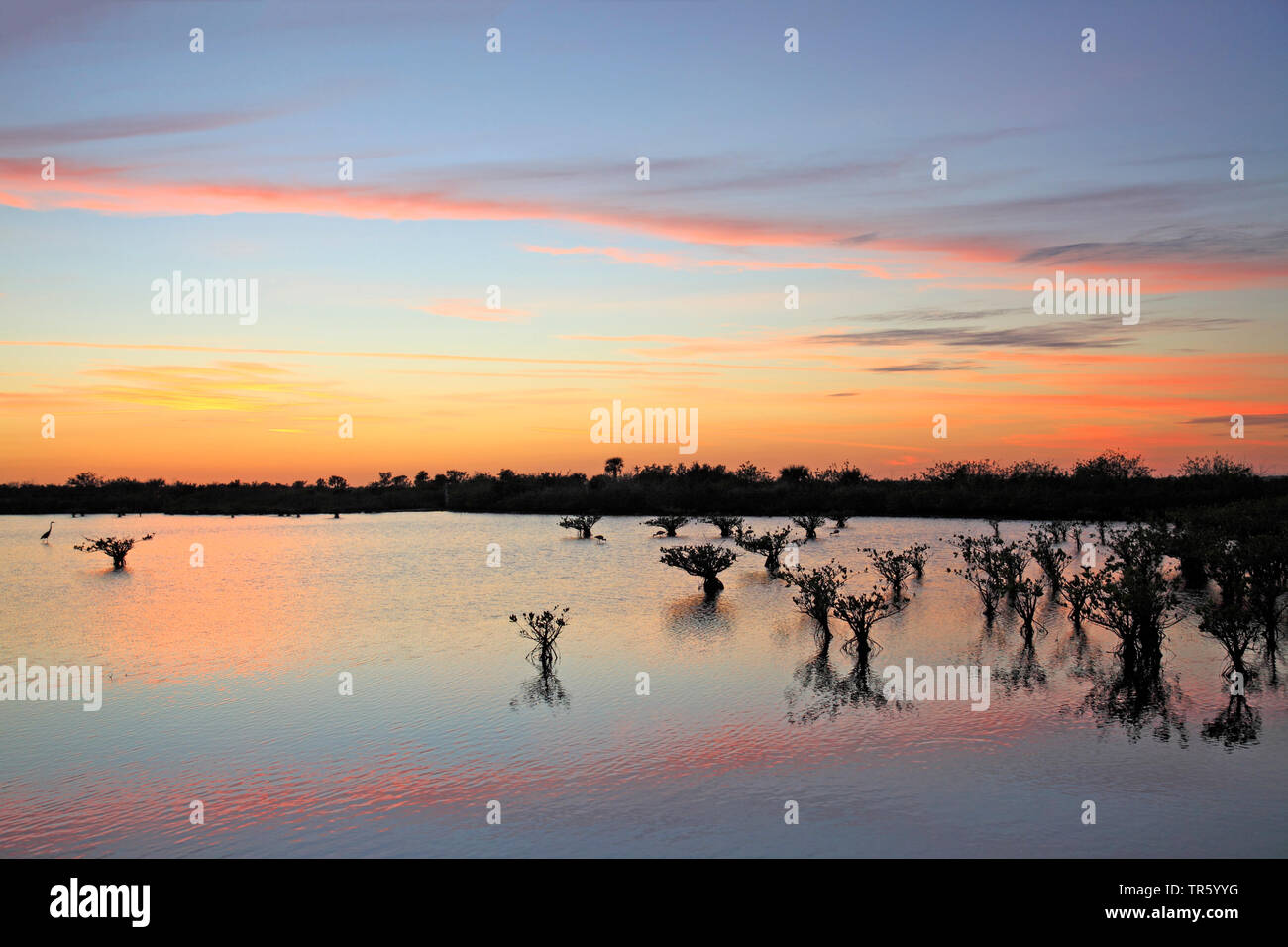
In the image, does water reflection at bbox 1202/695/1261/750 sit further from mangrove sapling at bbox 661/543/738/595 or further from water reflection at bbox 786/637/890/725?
mangrove sapling at bbox 661/543/738/595

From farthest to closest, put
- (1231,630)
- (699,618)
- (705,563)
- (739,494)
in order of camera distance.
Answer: (739,494) → (705,563) → (699,618) → (1231,630)

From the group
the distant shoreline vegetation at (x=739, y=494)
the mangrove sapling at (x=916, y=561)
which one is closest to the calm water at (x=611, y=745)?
the mangrove sapling at (x=916, y=561)

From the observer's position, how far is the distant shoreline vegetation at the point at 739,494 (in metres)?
55.1

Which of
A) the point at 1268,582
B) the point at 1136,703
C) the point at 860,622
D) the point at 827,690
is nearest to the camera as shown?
the point at 1136,703

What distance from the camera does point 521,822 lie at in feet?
26.6

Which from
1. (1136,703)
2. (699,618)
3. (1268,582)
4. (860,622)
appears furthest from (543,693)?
(1268,582)

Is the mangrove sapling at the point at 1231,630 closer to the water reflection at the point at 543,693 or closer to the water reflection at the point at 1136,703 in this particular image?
the water reflection at the point at 1136,703

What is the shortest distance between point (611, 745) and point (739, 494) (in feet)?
186

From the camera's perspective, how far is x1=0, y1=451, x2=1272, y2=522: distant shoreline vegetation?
55.1 metres

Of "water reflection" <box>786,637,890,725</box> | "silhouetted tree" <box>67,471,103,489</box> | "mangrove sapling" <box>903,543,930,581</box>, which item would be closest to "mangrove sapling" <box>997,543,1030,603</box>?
"mangrove sapling" <box>903,543,930,581</box>

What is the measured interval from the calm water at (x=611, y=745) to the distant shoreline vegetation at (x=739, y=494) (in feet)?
103

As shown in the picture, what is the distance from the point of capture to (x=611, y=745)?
10406mm

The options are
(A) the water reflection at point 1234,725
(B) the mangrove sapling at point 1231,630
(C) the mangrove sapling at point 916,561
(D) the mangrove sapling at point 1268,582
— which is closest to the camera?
(A) the water reflection at point 1234,725

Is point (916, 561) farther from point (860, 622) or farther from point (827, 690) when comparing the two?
point (827, 690)
